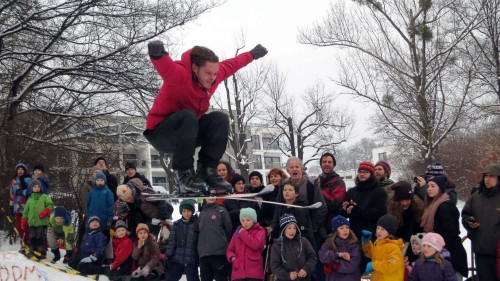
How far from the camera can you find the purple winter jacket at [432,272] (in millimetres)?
4922

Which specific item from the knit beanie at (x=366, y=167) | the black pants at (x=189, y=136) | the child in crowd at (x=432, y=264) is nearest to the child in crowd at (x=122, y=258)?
the black pants at (x=189, y=136)

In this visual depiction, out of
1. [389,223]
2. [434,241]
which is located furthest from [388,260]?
[434,241]

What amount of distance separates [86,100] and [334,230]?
10092mm

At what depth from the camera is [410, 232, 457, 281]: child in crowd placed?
16.2 ft

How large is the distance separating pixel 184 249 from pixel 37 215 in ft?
11.0

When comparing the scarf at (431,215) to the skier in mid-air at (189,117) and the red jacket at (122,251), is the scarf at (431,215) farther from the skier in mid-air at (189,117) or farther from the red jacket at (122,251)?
the red jacket at (122,251)

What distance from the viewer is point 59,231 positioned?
349 inches

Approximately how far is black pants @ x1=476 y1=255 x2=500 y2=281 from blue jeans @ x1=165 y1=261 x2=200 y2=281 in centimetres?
346

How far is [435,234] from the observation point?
5.07 metres

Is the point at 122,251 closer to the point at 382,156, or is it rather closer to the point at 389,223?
the point at 389,223

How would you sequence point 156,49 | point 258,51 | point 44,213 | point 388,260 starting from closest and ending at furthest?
1. point 156,49
2. point 258,51
3. point 388,260
4. point 44,213

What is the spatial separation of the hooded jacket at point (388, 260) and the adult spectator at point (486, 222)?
2.88ft

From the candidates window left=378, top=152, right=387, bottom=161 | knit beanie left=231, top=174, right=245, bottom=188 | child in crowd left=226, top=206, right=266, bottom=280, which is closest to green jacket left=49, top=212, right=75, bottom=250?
knit beanie left=231, top=174, right=245, bottom=188

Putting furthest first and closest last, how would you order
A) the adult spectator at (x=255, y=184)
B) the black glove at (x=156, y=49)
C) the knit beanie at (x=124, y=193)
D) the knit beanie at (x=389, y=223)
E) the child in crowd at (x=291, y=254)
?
the knit beanie at (x=124, y=193) → the adult spectator at (x=255, y=184) → the child in crowd at (x=291, y=254) → the knit beanie at (x=389, y=223) → the black glove at (x=156, y=49)
